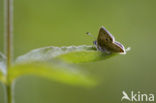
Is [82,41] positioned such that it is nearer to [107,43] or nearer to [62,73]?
[107,43]

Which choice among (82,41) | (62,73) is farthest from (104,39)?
(82,41)

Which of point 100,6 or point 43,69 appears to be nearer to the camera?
point 43,69

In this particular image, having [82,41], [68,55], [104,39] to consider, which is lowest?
[68,55]

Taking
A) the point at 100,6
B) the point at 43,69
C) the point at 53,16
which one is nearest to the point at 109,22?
the point at 100,6

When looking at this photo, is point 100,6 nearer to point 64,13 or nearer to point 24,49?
point 64,13

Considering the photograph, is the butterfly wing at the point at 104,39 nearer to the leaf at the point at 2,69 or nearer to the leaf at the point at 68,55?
the leaf at the point at 68,55

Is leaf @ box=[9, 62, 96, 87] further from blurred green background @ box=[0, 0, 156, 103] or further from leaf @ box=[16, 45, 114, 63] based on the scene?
blurred green background @ box=[0, 0, 156, 103]
